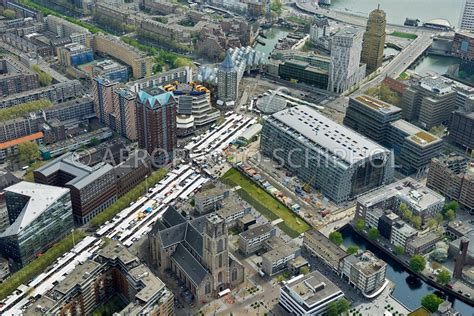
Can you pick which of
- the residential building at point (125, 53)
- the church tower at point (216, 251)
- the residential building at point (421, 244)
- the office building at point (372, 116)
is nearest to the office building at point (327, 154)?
the office building at point (372, 116)

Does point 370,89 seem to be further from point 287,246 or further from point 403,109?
point 287,246

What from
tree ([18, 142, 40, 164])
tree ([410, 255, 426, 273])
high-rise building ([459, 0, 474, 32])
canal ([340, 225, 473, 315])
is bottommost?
canal ([340, 225, 473, 315])

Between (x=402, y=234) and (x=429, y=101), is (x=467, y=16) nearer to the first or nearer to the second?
Answer: (x=429, y=101)

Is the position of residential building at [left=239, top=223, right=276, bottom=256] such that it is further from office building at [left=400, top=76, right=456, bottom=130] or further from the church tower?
office building at [left=400, top=76, right=456, bottom=130]

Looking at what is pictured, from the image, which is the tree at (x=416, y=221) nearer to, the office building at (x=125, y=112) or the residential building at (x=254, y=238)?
the residential building at (x=254, y=238)

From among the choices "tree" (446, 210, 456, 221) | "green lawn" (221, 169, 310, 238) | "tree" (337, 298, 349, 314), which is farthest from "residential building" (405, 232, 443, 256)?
"tree" (337, 298, 349, 314)
